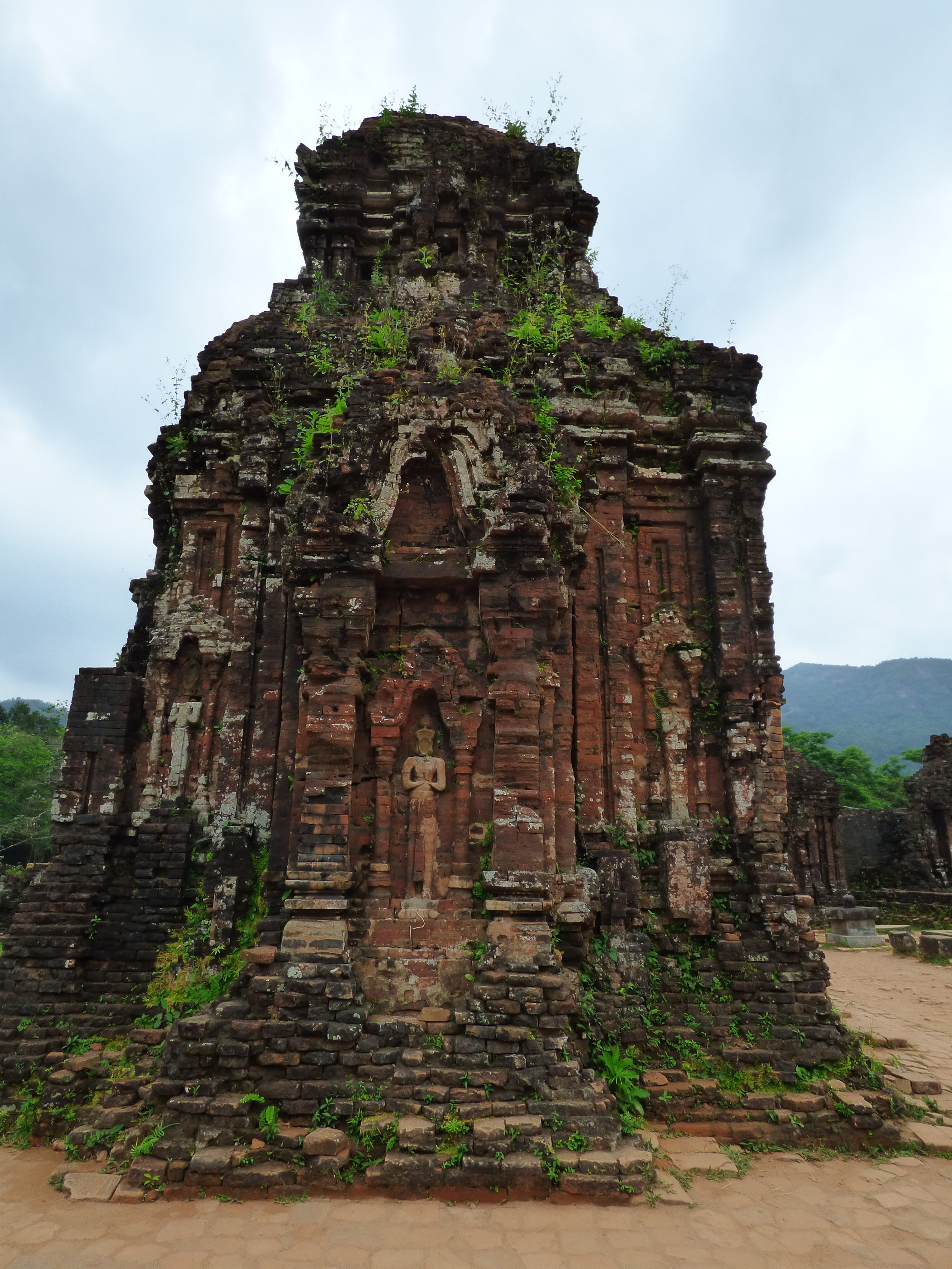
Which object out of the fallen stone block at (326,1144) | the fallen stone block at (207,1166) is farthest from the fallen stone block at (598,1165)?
the fallen stone block at (207,1166)

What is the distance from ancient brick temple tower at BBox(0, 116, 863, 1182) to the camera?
6766mm

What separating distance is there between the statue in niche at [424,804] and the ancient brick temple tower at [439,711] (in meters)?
0.03

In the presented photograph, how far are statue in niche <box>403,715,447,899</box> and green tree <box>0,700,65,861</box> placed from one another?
26.4m

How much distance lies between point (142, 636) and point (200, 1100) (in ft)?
20.2

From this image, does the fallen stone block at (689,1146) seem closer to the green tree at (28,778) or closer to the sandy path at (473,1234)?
the sandy path at (473,1234)

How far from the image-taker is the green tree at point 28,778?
30719mm

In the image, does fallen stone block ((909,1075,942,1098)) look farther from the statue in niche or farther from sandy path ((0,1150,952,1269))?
the statue in niche

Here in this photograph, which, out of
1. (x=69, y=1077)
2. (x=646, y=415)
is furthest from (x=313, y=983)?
(x=646, y=415)

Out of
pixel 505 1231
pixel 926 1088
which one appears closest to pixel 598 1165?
pixel 505 1231

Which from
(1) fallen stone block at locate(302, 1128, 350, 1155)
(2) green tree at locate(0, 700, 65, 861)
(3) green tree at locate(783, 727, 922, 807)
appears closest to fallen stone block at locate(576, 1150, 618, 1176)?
(1) fallen stone block at locate(302, 1128, 350, 1155)

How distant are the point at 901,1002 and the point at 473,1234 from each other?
12.1 metres

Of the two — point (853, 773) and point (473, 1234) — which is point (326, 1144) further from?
point (853, 773)

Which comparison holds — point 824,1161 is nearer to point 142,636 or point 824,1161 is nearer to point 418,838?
point 418,838

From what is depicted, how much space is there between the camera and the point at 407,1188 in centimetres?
546
